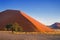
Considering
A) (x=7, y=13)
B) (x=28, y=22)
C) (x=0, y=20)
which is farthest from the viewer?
(x=7, y=13)

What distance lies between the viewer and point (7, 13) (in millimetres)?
122188

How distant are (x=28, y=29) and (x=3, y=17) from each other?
86.7 ft

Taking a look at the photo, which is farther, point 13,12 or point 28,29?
point 13,12

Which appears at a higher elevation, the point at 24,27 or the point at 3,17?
the point at 3,17

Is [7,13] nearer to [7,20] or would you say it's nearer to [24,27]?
[7,20]

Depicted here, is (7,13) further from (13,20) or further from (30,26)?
(30,26)

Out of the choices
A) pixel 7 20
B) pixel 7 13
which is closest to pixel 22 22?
pixel 7 20

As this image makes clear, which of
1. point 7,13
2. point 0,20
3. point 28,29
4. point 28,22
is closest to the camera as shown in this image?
point 28,29

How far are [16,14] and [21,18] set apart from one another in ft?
20.1

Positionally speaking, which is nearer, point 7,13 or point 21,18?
point 21,18

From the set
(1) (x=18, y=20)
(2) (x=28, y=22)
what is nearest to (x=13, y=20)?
(1) (x=18, y=20)

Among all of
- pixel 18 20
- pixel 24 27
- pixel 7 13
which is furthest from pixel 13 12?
pixel 24 27

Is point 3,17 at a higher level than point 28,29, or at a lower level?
higher

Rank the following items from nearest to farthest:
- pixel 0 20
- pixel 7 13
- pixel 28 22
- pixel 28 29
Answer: pixel 28 29 < pixel 28 22 < pixel 0 20 < pixel 7 13
